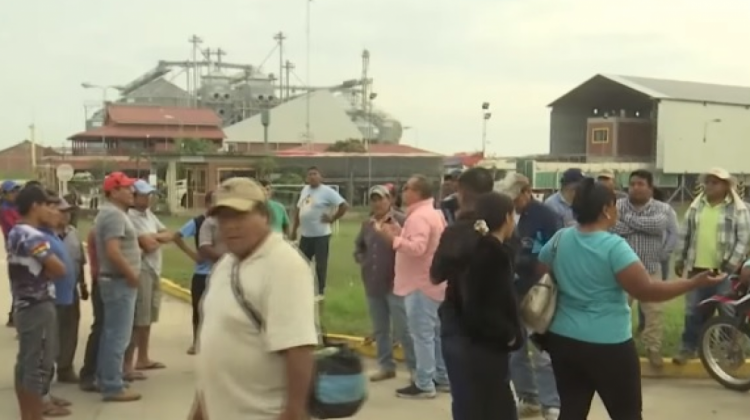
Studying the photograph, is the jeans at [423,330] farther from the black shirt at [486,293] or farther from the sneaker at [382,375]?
the black shirt at [486,293]

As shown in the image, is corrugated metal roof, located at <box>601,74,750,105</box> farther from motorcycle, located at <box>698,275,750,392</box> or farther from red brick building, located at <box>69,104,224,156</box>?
motorcycle, located at <box>698,275,750,392</box>

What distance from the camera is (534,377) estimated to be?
698 centimetres

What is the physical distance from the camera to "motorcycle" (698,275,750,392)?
7.85 metres

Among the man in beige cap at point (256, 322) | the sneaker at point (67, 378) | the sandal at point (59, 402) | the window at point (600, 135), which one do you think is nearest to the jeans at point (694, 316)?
the sandal at point (59, 402)

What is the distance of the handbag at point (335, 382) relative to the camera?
11.2 feet

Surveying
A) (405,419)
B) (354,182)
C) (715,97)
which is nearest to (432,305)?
(405,419)

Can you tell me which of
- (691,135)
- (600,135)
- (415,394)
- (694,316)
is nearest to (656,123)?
(691,135)

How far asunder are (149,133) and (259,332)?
8118cm

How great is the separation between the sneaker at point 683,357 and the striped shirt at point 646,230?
2.72 feet

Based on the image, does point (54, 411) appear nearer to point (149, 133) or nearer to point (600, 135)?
point (600, 135)

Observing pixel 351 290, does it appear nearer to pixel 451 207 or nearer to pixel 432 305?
pixel 451 207

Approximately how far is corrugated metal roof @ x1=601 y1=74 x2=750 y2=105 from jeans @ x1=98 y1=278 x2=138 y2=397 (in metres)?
60.4

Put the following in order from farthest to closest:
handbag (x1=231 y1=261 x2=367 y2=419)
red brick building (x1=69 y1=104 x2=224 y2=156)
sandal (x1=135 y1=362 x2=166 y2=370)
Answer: red brick building (x1=69 y1=104 x2=224 y2=156) → sandal (x1=135 y1=362 x2=166 y2=370) → handbag (x1=231 y1=261 x2=367 y2=419)

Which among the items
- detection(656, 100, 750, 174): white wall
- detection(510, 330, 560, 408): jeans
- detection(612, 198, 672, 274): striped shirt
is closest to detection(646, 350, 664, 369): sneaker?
detection(612, 198, 672, 274): striped shirt
